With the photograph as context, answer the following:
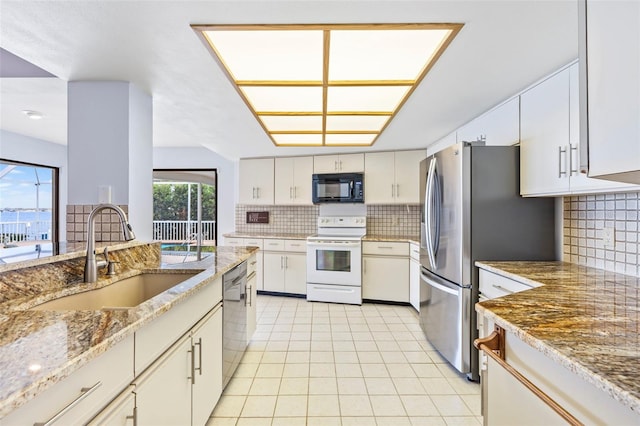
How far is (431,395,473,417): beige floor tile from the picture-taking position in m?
1.85

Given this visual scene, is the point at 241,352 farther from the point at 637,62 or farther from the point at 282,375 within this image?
the point at 637,62

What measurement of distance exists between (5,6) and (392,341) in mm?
3333

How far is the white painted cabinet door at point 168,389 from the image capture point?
1.06m

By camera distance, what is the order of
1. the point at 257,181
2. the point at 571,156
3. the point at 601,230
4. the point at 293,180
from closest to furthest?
the point at 571,156 → the point at 601,230 → the point at 293,180 → the point at 257,181

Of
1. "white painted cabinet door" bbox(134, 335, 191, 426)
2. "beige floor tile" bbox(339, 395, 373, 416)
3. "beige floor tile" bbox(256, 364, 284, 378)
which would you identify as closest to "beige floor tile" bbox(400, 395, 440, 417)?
"beige floor tile" bbox(339, 395, 373, 416)

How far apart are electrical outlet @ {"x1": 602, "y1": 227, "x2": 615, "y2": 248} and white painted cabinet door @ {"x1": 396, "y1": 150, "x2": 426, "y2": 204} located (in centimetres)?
239

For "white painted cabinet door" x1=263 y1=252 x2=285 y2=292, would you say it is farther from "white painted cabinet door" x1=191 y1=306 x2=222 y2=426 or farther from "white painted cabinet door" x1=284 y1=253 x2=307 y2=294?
"white painted cabinet door" x1=191 y1=306 x2=222 y2=426

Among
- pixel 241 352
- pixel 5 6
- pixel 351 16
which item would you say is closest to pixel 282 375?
pixel 241 352

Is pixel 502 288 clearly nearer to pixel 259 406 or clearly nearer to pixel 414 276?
pixel 259 406

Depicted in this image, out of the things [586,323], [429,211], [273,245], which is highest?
[429,211]

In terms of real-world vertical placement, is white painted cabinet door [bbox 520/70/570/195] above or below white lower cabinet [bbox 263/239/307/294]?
above

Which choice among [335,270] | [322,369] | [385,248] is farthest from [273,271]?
[322,369]

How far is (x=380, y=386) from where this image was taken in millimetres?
2146

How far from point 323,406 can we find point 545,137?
2223 mm
